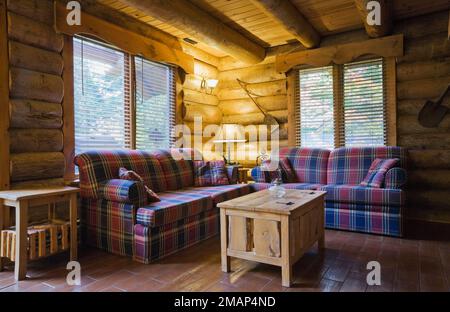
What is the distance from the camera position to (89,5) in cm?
346

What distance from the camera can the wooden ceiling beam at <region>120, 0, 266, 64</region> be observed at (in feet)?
10.2

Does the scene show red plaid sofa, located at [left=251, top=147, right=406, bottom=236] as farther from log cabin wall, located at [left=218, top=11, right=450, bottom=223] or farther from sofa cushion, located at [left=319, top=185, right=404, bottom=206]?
log cabin wall, located at [left=218, top=11, right=450, bottom=223]

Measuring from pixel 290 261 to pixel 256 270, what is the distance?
39 cm

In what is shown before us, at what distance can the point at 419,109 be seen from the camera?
13.2 feet

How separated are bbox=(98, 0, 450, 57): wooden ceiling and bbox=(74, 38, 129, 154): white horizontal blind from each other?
0.61 metres

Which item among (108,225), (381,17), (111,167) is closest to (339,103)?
(381,17)

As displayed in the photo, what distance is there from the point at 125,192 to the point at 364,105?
346cm

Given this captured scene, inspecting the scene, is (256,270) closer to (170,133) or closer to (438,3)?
(170,133)

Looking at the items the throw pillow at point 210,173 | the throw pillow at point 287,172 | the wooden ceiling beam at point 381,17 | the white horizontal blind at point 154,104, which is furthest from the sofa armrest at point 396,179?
the white horizontal blind at point 154,104

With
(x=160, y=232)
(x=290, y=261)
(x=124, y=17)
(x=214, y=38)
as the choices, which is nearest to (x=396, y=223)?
(x=290, y=261)

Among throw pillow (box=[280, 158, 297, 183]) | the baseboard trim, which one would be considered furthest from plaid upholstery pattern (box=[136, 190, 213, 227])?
the baseboard trim

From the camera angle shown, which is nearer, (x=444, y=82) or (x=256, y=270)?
(x=256, y=270)

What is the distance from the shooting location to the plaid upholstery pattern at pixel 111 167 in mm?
2971
